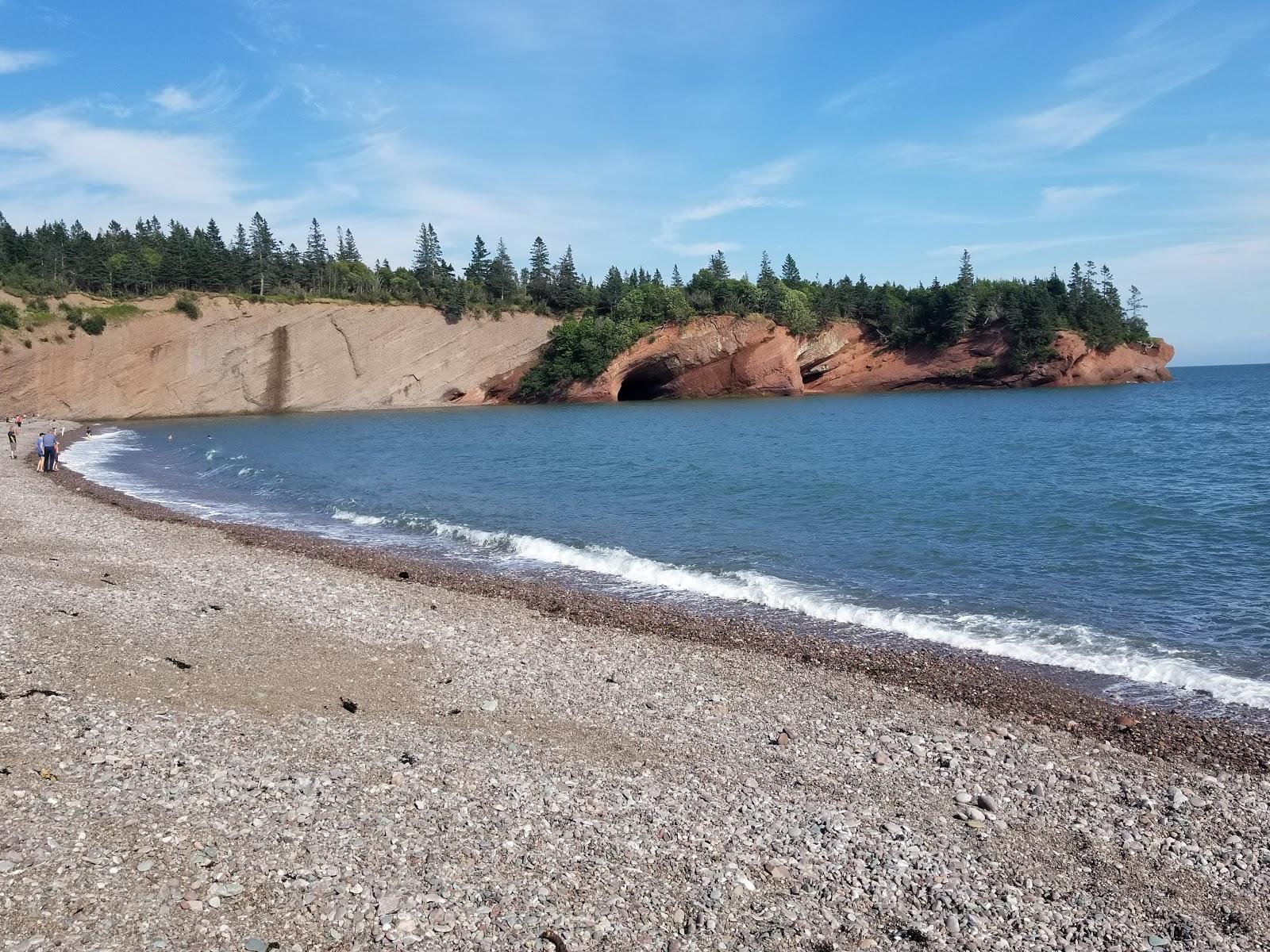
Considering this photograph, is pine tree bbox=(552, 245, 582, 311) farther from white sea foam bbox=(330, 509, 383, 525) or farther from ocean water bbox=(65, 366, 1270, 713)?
white sea foam bbox=(330, 509, 383, 525)

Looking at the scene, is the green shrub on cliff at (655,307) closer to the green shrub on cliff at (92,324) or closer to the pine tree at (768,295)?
the pine tree at (768,295)

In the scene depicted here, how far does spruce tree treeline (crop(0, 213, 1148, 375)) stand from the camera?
87500mm

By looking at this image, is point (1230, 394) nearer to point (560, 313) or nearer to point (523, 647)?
point (560, 313)

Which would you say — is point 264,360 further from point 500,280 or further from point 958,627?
point 958,627

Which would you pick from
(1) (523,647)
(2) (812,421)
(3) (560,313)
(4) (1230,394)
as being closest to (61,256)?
(3) (560,313)

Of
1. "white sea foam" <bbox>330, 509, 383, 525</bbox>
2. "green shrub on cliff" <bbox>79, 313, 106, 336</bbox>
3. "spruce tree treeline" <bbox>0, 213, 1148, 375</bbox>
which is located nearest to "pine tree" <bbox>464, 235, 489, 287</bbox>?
"spruce tree treeline" <bbox>0, 213, 1148, 375</bbox>

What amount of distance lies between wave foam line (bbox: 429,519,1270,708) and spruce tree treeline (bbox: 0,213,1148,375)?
69821 mm

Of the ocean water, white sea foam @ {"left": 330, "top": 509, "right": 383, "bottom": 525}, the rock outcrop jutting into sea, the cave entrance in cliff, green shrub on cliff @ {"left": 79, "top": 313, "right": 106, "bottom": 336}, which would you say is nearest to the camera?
the ocean water

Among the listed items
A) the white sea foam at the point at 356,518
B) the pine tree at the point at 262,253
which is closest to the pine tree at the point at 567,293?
the pine tree at the point at 262,253

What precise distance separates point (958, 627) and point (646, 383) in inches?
3225

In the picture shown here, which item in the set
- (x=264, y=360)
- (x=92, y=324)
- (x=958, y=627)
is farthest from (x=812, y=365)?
(x=958, y=627)

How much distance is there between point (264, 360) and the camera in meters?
81.9

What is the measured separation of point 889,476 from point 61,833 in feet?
88.2

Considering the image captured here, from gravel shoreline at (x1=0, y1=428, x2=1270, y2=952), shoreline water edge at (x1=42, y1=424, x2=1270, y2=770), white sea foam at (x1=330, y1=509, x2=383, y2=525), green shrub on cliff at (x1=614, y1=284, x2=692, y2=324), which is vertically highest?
green shrub on cliff at (x1=614, y1=284, x2=692, y2=324)
